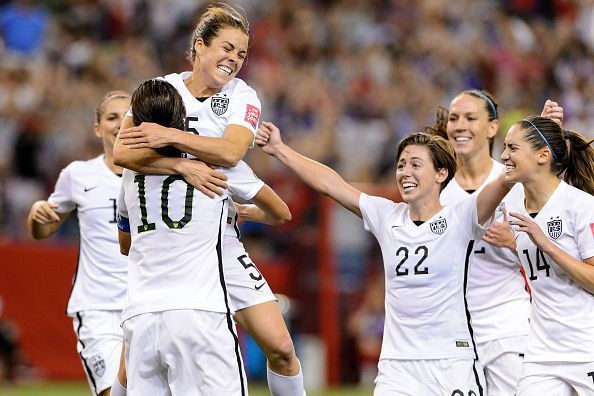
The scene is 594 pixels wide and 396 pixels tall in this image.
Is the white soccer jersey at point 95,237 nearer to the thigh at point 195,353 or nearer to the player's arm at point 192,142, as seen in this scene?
the player's arm at point 192,142

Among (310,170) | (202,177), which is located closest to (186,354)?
(202,177)

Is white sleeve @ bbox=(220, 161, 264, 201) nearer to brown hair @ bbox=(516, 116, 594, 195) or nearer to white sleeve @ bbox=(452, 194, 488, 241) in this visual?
white sleeve @ bbox=(452, 194, 488, 241)

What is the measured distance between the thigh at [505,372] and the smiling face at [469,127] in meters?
1.48

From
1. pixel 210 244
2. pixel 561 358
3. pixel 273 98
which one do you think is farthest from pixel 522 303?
pixel 273 98

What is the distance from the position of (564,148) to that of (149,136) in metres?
2.69

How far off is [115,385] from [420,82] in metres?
11.6

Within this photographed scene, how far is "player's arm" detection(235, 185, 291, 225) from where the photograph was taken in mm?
6703

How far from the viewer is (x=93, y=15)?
1800 centimetres

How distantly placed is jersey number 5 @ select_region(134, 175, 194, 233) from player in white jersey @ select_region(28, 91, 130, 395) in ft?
7.30

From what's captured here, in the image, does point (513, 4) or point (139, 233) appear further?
point (513, 4)

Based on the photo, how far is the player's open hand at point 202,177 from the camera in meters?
6.13

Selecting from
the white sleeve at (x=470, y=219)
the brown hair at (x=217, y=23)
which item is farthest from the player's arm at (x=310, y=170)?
the brown hair at (x=217, y=23)

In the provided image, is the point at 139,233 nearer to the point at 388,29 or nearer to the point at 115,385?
the point at 115,385

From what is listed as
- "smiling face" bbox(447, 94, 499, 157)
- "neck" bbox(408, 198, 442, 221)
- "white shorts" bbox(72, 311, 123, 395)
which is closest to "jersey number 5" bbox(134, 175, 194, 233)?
"neck" bbox(408, 198, 442, 221)
